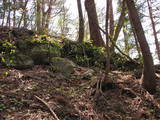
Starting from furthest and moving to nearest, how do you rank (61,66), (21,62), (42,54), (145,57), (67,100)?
(42,54)
(61,66)
(21,62)
(145,57)
(67,100)

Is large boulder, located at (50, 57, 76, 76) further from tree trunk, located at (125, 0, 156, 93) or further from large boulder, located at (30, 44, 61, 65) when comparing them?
tree trunk, located at (125, 0, 156, 93)

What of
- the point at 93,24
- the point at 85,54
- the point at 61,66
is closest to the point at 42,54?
the point at 61,66

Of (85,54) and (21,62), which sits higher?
(85,54)

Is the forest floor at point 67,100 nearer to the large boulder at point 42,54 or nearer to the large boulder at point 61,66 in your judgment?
the large boulder at point 61,66

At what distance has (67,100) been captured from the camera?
340 cm

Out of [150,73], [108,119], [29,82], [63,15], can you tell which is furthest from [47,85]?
[63,15]

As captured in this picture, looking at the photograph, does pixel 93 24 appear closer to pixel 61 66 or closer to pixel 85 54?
pixel 85 54

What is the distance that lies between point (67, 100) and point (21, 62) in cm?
264

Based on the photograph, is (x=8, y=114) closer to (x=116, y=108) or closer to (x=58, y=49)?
(x=116, y=108)

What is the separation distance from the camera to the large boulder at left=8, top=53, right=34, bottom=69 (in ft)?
16.2

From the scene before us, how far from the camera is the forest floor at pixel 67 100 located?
111 inches

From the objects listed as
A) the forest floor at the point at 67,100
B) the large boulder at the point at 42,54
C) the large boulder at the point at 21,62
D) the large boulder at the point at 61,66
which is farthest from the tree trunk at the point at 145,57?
the large boulder at the point at 21,62

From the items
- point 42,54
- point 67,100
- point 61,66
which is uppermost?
point 42,54

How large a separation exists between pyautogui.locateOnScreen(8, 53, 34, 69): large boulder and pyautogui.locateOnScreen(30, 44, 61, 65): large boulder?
11.0 inches
